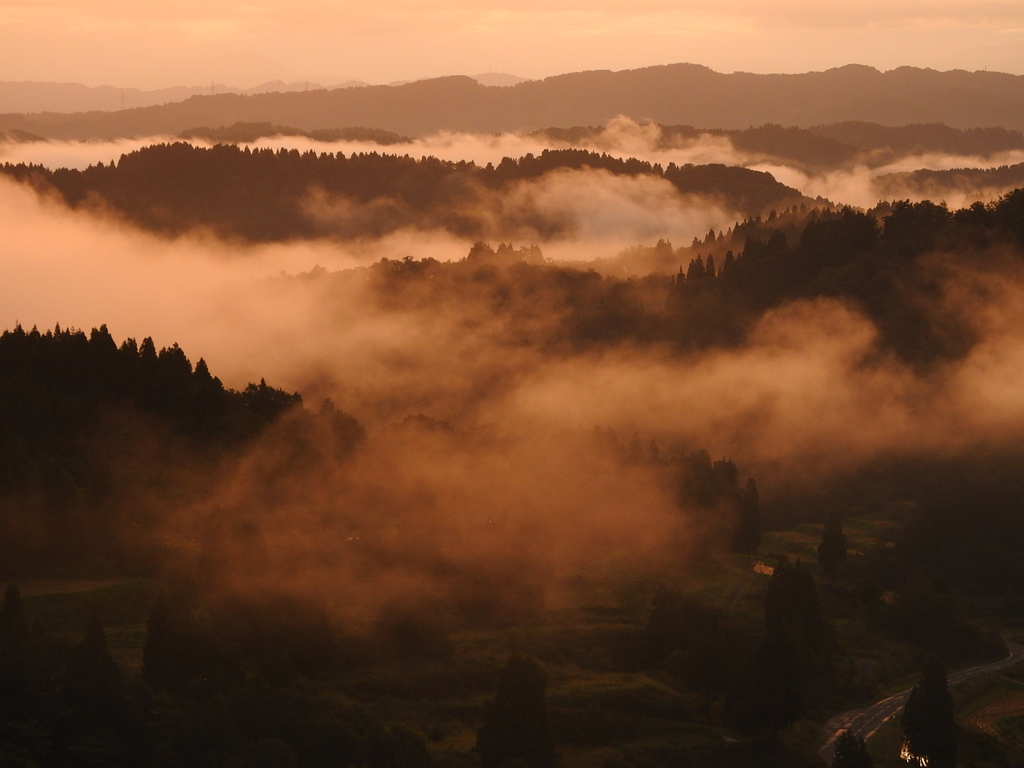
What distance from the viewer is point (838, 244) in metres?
166

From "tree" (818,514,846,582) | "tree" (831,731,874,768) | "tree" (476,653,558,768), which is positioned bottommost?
"tree" (818,514,846,582)

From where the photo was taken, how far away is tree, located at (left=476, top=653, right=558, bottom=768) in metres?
51.9

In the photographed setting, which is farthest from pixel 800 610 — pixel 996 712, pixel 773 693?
pixel 773 693

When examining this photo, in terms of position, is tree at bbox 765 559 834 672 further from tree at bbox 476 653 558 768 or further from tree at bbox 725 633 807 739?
tree at bbox 476 653 558 768

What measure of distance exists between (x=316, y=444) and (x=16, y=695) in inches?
1798

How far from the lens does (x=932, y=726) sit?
200ft

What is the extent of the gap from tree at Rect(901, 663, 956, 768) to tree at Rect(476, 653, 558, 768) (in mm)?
19566

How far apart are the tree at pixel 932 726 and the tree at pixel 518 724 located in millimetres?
19566

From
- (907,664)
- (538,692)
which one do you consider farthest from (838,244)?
(538,692)

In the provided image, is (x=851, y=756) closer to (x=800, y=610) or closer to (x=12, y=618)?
(x=800, y=610)

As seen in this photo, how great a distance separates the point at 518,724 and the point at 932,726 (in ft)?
73.1

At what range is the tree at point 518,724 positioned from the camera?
51.9m

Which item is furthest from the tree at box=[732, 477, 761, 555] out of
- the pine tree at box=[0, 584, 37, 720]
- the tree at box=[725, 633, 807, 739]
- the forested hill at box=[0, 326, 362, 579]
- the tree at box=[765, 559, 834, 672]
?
the pine tree at box=[0, 584, 37, 720]

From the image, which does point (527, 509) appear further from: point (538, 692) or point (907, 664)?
point (538, 692)
